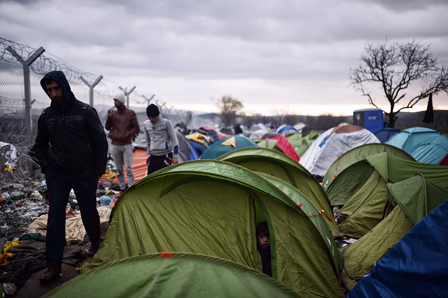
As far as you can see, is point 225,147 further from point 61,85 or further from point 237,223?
point 61,85

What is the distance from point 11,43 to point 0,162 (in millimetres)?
2231

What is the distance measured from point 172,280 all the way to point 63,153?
6.47ft

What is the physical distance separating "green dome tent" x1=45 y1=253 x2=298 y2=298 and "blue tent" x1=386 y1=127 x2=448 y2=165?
8506 millimetres

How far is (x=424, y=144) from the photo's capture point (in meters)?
8.98

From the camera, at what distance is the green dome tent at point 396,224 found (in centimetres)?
324

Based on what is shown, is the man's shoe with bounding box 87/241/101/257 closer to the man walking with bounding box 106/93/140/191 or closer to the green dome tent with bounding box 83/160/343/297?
the green dome tent with bounding box 83/160/343/297

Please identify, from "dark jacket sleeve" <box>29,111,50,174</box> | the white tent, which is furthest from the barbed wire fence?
the white tent

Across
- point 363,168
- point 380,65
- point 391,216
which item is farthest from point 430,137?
point 380,65

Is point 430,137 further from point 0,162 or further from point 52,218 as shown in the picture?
point 0,162

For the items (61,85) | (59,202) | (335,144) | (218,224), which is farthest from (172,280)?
(335,144)

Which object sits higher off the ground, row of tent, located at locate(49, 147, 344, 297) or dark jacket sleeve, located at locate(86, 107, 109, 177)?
dark jacket sleeve, located at locate(86, 107, 109, 177)

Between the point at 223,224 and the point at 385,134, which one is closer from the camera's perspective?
the point at 223,224

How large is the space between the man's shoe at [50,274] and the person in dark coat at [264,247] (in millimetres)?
2006

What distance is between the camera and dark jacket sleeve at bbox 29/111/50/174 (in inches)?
117
